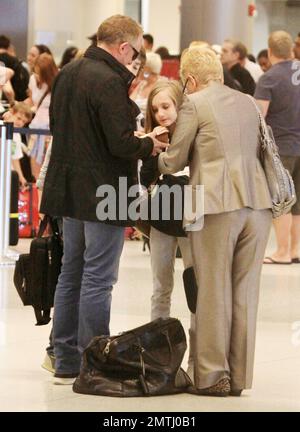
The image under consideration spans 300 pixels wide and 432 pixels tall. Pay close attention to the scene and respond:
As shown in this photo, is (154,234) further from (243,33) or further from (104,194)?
(243,33)

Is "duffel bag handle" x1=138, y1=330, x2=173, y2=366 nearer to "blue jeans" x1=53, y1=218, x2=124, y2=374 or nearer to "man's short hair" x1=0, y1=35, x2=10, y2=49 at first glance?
"blue jeans" x1=53, y1=218, x2=124, y2=374

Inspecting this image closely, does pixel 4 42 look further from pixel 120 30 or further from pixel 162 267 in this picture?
pixel 120 30

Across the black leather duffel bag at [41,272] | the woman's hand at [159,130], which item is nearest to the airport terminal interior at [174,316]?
the black leather duffel bag at [41,272]

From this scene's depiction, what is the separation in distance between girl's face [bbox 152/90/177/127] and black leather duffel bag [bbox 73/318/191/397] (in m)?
0.94

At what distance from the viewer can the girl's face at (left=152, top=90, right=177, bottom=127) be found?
5.33m

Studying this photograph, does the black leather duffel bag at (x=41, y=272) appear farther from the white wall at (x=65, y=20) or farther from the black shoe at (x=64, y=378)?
the white wall at (x=65, y=20)

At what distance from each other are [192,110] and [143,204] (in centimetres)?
59

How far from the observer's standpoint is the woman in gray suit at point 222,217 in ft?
16.2

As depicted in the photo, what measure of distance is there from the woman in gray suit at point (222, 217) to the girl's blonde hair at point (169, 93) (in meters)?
0.24

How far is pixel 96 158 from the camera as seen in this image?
16.6 ft

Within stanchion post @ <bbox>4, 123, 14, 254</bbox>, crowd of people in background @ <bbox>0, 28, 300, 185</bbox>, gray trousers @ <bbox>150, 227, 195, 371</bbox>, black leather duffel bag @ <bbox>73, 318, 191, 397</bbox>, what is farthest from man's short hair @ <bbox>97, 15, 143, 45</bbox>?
crowd of people in background @ <bbox>0, 28, 300, 185</bbox>

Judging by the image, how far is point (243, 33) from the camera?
15.4m
